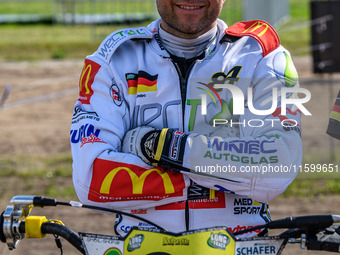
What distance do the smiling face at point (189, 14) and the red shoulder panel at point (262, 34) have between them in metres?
0.11

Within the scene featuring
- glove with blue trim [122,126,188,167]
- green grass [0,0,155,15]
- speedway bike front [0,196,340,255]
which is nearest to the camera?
speedway bike front [0,196,340,255]

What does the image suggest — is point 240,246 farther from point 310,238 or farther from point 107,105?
point 107,105

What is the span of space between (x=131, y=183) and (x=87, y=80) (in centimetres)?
51

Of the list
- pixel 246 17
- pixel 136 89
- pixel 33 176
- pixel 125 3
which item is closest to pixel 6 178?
pixel 33 176

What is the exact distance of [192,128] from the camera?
270 centimetres

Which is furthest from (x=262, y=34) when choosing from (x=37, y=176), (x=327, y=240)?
(x=37, y=176)

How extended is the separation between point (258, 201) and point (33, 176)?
5615mm

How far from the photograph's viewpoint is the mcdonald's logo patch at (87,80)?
273 cm

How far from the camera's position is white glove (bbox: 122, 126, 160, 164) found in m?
2.54

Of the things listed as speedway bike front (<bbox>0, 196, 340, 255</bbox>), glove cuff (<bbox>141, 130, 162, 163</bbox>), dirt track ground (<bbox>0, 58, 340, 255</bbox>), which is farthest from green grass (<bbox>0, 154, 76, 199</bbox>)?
speedway bike front (<bbox>0, 196, 340, 255</bbox>)

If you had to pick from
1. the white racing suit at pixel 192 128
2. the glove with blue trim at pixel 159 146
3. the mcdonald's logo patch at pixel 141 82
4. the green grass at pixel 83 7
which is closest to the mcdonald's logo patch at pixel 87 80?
the white racing suit at pixel 192 128

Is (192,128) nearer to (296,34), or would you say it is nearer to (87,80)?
(87,80)

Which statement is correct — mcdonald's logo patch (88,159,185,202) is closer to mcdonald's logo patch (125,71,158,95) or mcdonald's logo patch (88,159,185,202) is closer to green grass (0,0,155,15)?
mcdonald's logo patch (125,71,158,95)

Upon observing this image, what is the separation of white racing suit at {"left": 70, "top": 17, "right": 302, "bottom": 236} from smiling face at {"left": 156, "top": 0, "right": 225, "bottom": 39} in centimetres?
Answer: 11
